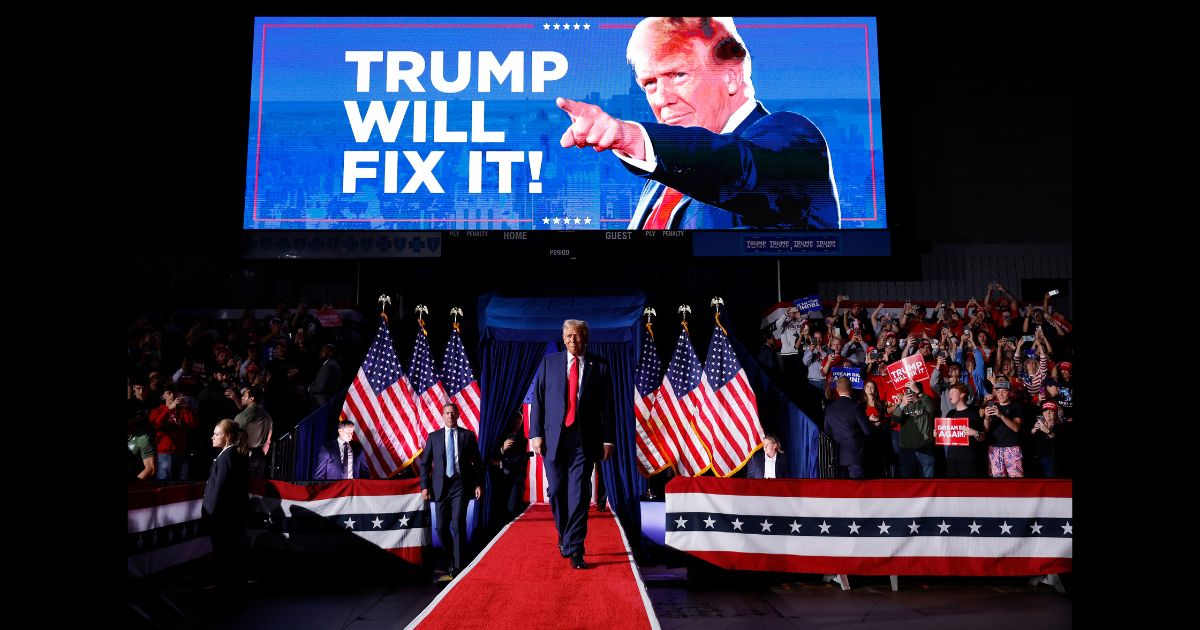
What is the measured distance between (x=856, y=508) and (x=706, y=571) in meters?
1.46

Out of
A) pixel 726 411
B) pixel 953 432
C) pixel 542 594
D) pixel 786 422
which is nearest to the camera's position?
pixel 542 594

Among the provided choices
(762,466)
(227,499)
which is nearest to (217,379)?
(227,499)

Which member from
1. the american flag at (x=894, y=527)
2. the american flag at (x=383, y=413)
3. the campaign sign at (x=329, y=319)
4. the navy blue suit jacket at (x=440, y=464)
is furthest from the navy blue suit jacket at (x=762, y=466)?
the campaign sign at (x=329, y=319)

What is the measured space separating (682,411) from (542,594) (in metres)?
6.75

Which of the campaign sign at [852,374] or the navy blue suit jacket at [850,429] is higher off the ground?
the campaign sign at [852,374]

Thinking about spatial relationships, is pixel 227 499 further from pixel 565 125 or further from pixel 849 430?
pixel 565 125

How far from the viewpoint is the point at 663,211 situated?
14.0m

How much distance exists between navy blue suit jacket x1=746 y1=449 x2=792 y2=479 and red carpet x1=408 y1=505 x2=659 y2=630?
331cm

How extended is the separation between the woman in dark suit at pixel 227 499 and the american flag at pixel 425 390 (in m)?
4.69

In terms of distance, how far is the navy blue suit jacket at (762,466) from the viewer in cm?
980

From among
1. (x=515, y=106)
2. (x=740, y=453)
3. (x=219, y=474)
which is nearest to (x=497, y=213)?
(x=515, y=106)

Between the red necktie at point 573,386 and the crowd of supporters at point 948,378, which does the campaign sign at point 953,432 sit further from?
the red necktie at point 573,386

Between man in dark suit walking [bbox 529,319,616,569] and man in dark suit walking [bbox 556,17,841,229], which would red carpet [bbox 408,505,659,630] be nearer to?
man in dark suit walking [bbox 529,319,616,569]

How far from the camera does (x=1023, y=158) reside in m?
17.5
